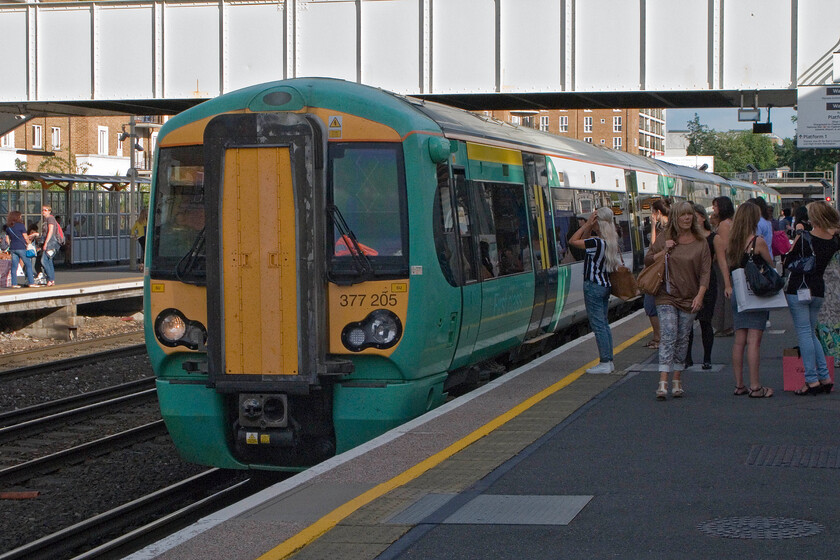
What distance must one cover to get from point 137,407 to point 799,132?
9.41 meters

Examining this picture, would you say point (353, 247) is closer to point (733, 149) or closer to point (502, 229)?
point (502, 229)

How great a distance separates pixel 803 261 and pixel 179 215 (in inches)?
187

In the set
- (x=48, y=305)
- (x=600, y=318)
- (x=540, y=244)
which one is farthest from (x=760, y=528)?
(x=48, y=305)

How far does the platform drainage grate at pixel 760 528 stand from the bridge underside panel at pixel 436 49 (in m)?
17.4

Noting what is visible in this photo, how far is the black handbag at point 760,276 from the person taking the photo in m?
9.15

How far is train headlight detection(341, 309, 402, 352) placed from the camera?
8047 millimetres

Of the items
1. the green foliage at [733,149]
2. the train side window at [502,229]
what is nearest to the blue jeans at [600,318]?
the train side window at [502,229]

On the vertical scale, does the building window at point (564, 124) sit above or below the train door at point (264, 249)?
above

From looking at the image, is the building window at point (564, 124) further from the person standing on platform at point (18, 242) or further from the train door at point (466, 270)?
the train door at point (466, 270)

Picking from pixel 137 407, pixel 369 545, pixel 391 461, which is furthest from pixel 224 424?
pixel 137 407

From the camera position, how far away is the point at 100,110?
2736 centimetres

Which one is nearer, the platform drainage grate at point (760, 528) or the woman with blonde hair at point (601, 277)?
the platform drainage grate at point (760, 528)

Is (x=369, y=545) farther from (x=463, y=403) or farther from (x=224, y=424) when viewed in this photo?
(x=463, y=403)

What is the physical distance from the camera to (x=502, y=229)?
1072 centimetres
